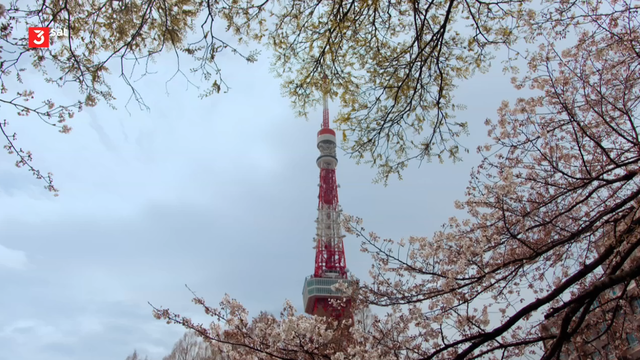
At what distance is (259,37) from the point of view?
125 inches

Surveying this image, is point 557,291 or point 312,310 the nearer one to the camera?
point 557,291

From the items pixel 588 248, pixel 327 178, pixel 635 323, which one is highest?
pixel 327 178

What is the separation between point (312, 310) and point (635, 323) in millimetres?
30149

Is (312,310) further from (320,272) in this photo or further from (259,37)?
(259,37)

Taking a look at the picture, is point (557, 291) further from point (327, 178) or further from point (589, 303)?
point (327, 178)

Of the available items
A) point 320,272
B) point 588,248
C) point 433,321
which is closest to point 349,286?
point 433,321

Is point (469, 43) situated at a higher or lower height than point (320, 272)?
lower

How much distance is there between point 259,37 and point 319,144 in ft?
110

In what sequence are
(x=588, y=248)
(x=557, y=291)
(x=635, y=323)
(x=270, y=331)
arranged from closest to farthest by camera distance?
(x=557, y=291)
(x=270, y=331)
(x=588, y=248)
(x=635, y=323)

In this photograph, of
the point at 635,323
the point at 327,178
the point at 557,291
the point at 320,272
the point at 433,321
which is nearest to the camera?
the point at 557,291

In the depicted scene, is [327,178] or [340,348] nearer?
[340,348]

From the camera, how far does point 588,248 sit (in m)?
3.62

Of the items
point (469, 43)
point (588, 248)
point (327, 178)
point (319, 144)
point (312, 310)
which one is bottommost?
point (588, 248)

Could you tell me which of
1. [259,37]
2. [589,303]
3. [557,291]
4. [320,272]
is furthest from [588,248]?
[320,272]
